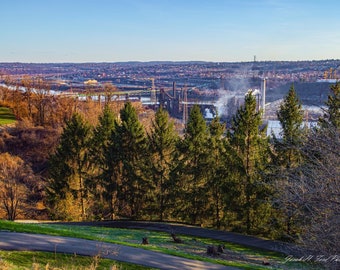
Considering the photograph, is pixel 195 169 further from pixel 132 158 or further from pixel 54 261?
pixel 54 261

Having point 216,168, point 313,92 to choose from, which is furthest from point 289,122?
point 313,92

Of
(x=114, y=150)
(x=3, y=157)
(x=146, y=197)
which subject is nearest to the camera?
(x=146, y=197)

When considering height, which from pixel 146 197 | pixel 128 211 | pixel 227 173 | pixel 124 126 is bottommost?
pixel 128 211

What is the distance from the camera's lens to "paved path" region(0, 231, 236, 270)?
44.7 feet

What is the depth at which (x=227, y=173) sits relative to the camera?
2859 cm

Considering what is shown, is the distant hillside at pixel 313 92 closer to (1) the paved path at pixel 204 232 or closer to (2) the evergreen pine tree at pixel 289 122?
(2) the evergreen pine tree at pixel 289 122

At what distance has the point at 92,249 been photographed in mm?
14297

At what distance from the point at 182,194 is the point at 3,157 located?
2043 centimetres

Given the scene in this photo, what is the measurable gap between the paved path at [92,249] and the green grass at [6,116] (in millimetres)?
54528

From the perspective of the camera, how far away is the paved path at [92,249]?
13633 millimetres

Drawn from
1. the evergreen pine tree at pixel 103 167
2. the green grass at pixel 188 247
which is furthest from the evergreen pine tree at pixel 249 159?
the evergreen pine tree at pixel 103 167

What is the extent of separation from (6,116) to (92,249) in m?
64.3

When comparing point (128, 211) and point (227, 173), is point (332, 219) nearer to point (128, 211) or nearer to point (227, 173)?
point (227, 173)

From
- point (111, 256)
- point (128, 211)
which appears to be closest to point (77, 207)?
point (128, 211)
